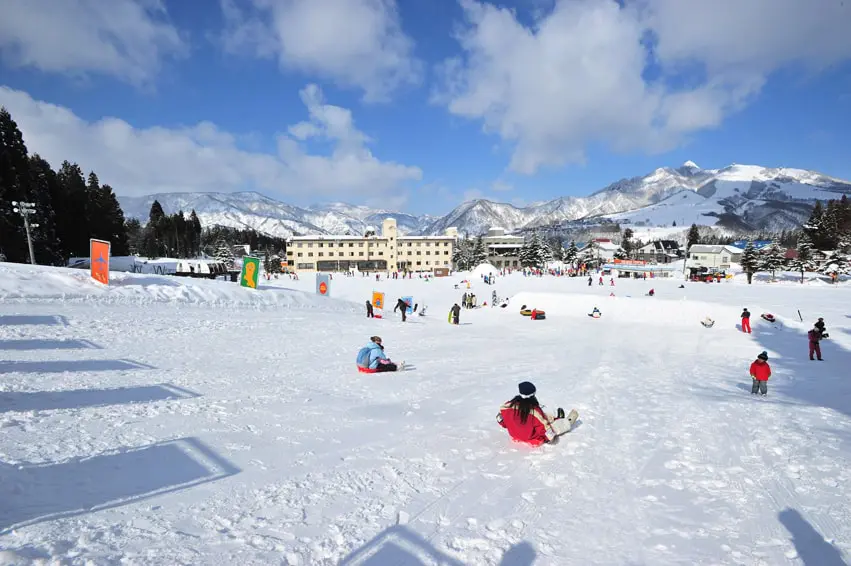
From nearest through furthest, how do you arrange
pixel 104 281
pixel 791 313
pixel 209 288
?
pixel 104 281 < pixel 209 288 < pixel 791 313

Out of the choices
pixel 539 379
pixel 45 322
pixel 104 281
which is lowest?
pixel 539 379

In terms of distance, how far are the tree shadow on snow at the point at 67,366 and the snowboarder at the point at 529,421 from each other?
331 inches

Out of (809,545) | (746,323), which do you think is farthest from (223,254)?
(809,545)

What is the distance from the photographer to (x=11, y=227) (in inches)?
1299

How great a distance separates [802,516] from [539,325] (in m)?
19.7

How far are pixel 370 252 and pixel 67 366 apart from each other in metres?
102

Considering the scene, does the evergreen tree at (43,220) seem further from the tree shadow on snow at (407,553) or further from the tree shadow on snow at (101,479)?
the tree shadow on snow at (407,553)

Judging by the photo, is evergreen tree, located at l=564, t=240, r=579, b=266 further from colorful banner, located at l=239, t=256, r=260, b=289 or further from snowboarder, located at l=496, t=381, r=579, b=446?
snowboarder, located at l=496, t=381, r=579, b=446

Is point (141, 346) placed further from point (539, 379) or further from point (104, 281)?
point (539, 379)

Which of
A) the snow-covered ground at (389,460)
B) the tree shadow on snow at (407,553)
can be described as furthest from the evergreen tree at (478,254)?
the tree shadow on snow at (407,553)

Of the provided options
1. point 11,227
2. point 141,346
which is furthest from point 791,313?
point 11,227

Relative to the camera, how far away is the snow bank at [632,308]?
83.7 ft

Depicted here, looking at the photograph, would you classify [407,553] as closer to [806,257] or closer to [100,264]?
[100,264]

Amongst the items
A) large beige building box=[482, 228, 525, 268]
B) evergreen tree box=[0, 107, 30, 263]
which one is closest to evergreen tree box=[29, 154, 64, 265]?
evergreen tree box=[0, 107, 30, 263]
